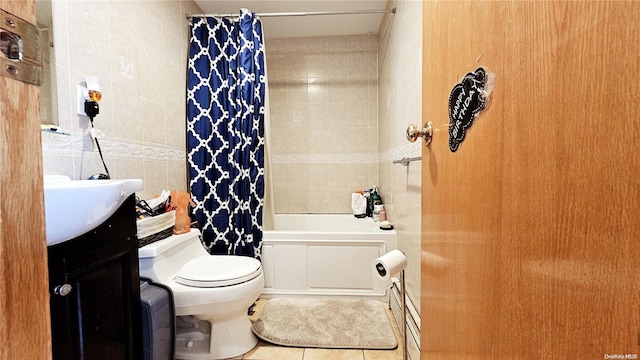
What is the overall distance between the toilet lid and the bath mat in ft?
1.51

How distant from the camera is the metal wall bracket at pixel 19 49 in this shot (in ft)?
0.97

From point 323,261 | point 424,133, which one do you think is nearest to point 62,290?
point 424,133

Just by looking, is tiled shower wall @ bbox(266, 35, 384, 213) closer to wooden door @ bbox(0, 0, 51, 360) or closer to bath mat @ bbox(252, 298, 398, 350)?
bath mat @ bbox(252, 298, 398, 350)

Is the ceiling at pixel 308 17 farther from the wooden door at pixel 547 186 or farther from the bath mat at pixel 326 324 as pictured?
the bath mat at pixel 326 324

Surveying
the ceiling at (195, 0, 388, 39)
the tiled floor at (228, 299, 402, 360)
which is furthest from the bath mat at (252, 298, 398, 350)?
the ceiling at (195, 0, 388, 39)

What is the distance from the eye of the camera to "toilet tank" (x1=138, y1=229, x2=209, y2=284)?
1.31 metres

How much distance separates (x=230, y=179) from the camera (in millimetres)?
2033

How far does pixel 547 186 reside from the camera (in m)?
0.33

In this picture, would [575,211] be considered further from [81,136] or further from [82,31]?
[82,31]

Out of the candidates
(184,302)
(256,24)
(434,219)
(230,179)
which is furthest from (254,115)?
(434,219)

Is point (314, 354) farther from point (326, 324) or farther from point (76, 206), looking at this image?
point (76, 206)

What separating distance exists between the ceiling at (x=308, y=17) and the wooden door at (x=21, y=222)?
7.37ft

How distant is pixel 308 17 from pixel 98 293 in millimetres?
2431

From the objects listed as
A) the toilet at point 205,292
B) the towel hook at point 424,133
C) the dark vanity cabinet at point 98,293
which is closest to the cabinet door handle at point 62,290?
the dark vanity cabinet at point 98,293
